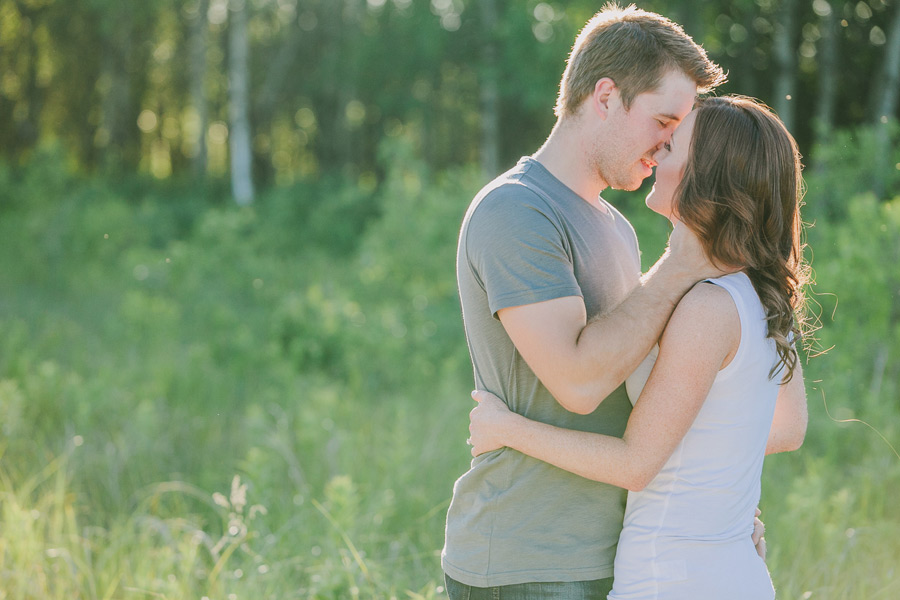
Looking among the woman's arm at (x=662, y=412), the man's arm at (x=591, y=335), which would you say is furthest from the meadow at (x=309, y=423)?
the man's arm at (x=591, y=335)

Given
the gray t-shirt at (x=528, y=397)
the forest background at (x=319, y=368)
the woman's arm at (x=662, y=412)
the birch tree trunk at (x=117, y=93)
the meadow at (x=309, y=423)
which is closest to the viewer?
the woman's arm at (x=662, y=412)

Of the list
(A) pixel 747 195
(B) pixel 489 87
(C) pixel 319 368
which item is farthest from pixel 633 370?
(B) pixel 489 87

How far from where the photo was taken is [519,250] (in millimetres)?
1890

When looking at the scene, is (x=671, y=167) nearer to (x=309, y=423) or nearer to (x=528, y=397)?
(x=528, y=397)

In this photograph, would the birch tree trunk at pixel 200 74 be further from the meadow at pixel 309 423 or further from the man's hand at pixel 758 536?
the man's hand at pixel 758 536

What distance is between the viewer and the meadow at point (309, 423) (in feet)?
11.9

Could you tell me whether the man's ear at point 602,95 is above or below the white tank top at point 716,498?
above

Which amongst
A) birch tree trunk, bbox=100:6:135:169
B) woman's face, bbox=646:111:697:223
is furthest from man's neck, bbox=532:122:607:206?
birch tree trunk, bbox=100:6:135:169

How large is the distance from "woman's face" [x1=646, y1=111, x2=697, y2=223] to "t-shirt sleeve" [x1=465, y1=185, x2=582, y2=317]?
27cm

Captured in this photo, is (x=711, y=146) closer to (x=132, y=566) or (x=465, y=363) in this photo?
(x=132, y=566)

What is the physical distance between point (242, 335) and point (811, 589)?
533cm

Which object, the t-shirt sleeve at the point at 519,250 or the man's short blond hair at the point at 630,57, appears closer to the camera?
the t-shirt sleeve at the point at 519,250

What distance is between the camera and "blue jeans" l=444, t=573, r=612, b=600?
1.97 m

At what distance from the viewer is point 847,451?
5105 millimetres
